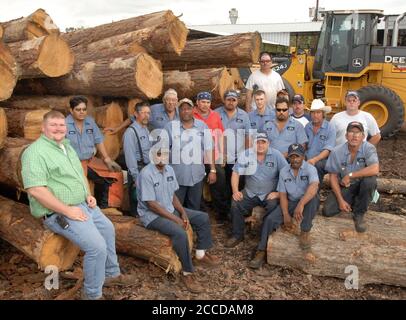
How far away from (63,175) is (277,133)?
9.59ft

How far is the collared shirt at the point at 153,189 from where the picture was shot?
4320 millimetres

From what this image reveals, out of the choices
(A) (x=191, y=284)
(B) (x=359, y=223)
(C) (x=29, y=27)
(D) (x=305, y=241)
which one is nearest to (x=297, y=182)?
(D) (x=305, y=241)

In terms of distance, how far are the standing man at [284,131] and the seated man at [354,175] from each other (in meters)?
0.58

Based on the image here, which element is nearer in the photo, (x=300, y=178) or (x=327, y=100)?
(x=300, y=178)

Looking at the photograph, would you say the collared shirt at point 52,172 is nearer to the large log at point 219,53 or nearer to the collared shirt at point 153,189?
the collared shirt at point 153,189

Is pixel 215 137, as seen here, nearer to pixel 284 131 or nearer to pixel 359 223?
pixel 284 131

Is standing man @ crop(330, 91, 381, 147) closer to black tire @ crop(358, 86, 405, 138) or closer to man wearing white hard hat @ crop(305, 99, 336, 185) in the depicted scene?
man wearing white hard hat @ crop(305, 99, 336, 185)

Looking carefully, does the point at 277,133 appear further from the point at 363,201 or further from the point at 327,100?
the point at 327,100

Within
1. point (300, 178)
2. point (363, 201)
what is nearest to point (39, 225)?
point (300, 178)

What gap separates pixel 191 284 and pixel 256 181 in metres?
1.51

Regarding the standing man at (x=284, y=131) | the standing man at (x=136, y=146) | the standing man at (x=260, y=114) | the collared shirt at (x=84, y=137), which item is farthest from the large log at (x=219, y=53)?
the collared shirt at (x=84, y=137)

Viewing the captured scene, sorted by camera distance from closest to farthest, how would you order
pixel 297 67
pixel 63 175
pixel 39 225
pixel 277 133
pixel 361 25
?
pixel 63 175 < pixel 39 225 < pixel 277 133 < pixel 361 25 < pixel 297 67

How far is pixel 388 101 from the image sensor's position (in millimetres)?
9938

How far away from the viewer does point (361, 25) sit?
10.3 m
